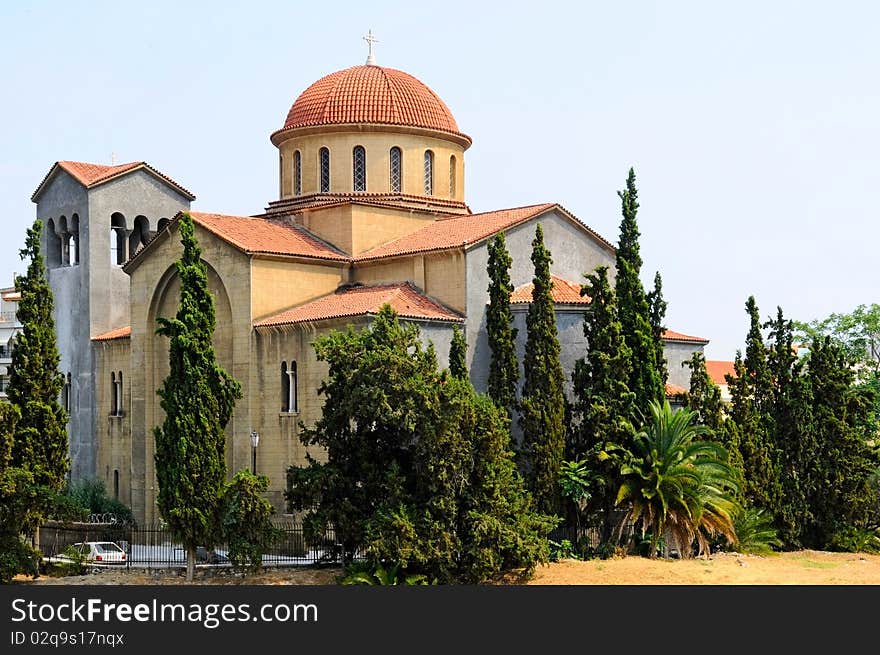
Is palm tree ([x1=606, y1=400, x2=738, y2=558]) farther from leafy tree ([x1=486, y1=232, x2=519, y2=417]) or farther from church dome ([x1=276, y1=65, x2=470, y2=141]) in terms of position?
church dome ([x1=276, y1=65, x2=470, y2=141])

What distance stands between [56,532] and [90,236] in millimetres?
9575

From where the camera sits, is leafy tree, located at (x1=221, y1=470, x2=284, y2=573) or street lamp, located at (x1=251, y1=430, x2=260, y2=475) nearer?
leafy tree, located at (x1=221, y1=470, x2=284, y2=573)

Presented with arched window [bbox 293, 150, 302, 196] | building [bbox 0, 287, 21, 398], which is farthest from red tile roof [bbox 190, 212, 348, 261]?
building [bbox 0, 287, 21, 398]

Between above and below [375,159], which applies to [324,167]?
below

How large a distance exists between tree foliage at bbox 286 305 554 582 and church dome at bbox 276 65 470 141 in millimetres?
12464

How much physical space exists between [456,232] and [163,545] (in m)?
11.1

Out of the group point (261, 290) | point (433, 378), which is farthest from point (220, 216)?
point (433, 378)

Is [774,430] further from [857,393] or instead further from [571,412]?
[571,412]

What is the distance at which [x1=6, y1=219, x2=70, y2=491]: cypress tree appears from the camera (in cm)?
3161

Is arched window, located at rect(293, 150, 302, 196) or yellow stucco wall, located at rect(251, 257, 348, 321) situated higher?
arched window, located at rect(293, 150, 302, 196)

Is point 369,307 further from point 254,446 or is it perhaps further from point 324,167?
point 324,167

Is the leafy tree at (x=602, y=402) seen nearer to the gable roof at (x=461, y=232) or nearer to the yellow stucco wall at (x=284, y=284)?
the gable roof at (x=461, y=232)

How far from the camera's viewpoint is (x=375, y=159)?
41188 mm

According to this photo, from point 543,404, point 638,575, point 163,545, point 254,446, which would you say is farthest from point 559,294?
point 163,545
